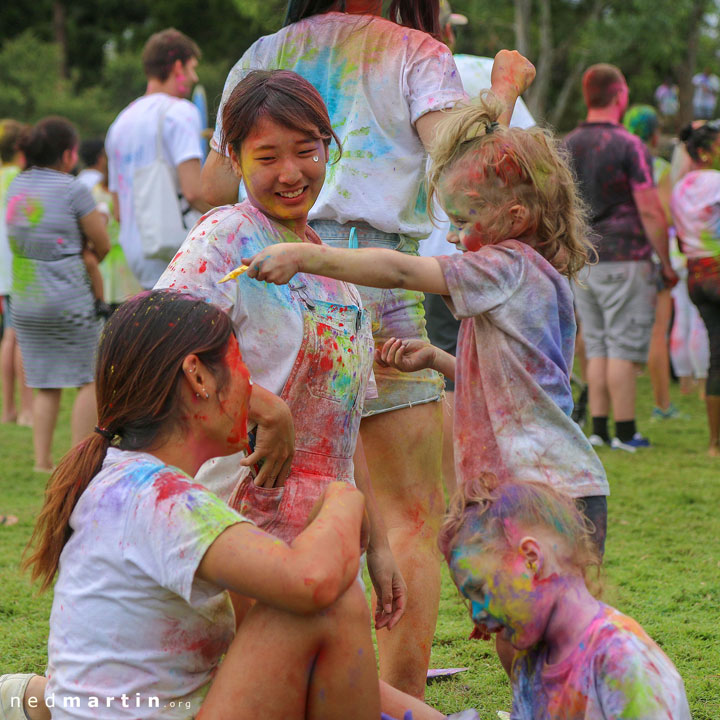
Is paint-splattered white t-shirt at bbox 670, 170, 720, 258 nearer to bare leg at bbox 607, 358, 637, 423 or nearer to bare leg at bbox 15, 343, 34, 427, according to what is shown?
bare leg at bbox 607, 358, 637, 423

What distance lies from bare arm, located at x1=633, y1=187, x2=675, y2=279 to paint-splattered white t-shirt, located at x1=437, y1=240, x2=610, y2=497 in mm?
A: 4399

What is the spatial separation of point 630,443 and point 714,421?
556 millimetres

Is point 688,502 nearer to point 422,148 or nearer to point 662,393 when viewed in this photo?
point 662,393

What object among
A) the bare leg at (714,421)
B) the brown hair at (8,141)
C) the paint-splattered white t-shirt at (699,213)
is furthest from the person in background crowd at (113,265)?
the bare leg at (714,421)

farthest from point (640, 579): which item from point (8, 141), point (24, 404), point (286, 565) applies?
point (8, 141)

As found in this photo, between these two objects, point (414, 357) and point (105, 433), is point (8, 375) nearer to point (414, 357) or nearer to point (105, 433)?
point (414, 357)

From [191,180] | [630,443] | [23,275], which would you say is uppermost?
[191,180]

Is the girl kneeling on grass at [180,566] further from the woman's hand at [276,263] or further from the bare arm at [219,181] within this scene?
the bare arm at [219,181]

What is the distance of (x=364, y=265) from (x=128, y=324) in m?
0.52

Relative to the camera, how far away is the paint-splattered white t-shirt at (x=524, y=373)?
99.0 inches

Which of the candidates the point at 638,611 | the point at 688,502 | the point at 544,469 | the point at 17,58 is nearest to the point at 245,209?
the point at 544,469

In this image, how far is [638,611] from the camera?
3.94m

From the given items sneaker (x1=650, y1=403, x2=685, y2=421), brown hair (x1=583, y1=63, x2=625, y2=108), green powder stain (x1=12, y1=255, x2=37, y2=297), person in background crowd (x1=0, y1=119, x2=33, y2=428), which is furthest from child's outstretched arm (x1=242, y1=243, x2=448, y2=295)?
person in background crowd (x1=0, y1=119, x2=33, y2=428)

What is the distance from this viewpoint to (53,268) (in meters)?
6.37
